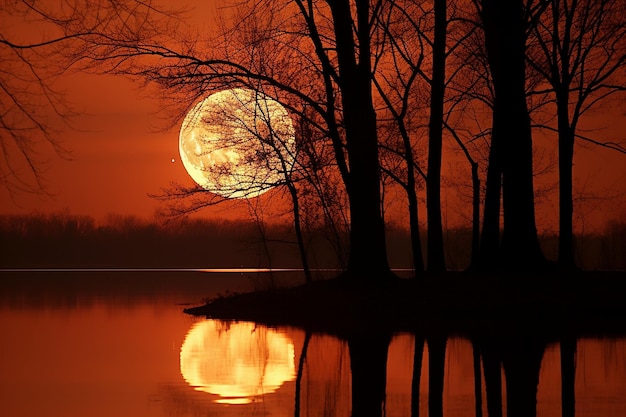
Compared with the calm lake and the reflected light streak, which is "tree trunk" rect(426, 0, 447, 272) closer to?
the calm lake

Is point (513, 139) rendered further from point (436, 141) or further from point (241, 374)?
point (241, 374)

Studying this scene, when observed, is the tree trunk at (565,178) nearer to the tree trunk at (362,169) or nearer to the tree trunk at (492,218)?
the tree trunk at (492,218)

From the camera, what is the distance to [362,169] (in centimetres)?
2536

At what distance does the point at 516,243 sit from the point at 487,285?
2.44 metres

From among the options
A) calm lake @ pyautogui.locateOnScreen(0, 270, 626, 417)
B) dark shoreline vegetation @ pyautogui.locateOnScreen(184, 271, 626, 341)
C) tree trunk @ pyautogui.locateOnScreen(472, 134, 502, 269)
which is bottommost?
calm lake @ pyautogui.locateOnScreen(0, 270, 626, 417)

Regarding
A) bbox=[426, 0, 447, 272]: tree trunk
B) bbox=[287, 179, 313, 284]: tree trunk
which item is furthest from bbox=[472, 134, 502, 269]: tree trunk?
bbox=[287, 179, 313, 284]: tree trunk

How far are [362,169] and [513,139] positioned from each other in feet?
13.8

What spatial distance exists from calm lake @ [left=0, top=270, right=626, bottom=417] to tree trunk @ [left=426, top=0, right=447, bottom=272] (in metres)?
10.2

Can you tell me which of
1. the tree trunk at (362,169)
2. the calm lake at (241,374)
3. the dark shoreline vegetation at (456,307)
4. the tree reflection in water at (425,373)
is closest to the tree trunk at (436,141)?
the dark shoreline vegetation at (456,307)

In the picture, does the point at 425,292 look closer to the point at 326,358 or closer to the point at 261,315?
the point at 261,315

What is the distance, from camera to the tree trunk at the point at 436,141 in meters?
30.9

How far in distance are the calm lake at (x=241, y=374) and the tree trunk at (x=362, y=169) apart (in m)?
4.27

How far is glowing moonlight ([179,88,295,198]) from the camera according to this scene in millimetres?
29531

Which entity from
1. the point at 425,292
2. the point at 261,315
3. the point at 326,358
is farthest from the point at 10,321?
→ the point at 326,358
